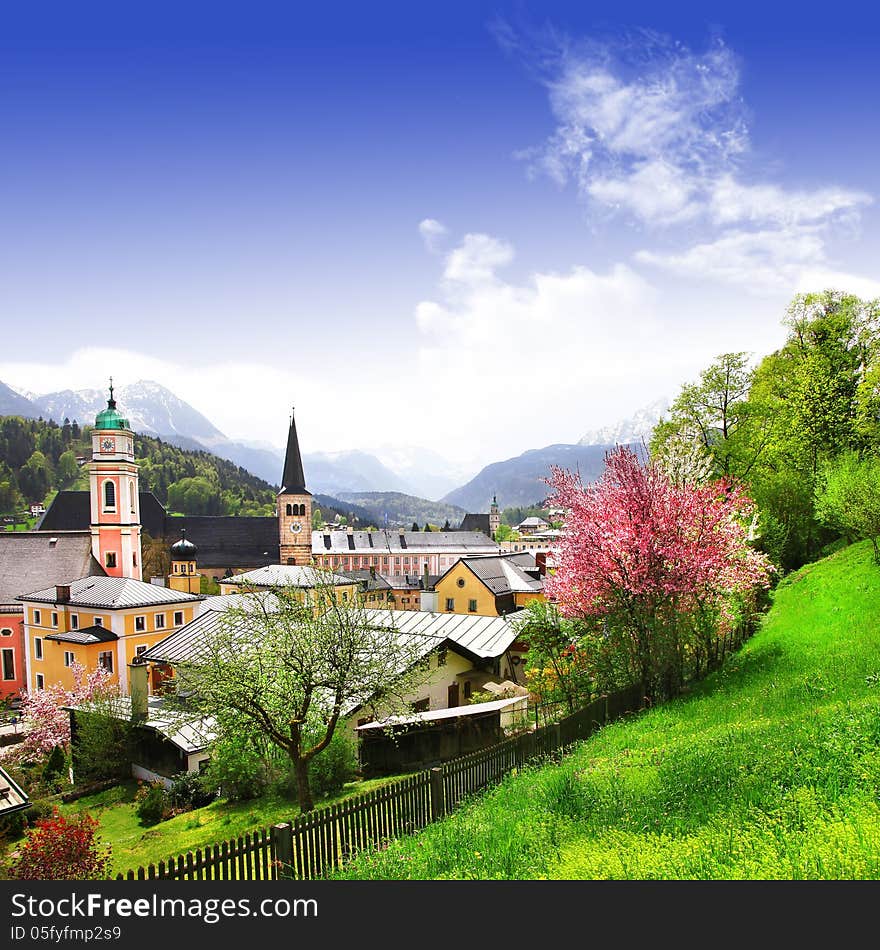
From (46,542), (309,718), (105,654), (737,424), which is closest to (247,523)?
(46,542)

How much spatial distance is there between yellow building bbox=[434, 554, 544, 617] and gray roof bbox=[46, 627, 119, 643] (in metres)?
21.6

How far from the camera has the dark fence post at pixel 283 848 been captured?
7.90 m

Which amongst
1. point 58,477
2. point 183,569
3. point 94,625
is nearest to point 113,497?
point 94,625

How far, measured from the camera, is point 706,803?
25.6 feet

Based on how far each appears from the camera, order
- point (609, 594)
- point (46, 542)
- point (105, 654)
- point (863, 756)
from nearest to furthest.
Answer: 1. point (863, 756)
2. point (609, 594)
3. point (105, 654)
4. point (46, 542)

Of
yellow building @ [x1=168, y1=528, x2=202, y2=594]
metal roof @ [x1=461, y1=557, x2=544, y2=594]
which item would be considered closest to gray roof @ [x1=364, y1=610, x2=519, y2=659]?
metal roof @ [x1=461, y1=557, x2=544, y2=594]

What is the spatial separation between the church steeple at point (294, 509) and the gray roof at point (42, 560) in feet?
157

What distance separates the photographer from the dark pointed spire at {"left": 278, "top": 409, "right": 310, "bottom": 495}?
102 meters

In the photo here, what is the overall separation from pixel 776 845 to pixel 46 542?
59824mm

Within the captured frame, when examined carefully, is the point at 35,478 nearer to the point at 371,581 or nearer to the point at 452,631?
the point at 371,581

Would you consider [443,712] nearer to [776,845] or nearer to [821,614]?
[821,614]

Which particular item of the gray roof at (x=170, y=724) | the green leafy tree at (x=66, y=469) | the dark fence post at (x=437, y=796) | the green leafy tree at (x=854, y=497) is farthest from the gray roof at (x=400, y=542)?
the dark fence post at (x=437, y=796)

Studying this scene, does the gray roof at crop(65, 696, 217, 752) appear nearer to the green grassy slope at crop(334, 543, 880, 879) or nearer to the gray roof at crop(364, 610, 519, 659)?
the gray roof at crop(364, 610, 519, 659)

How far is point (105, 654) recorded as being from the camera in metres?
40.2
